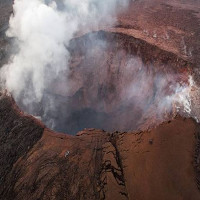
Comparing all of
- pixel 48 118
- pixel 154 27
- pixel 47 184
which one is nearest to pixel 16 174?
pixel 47 184

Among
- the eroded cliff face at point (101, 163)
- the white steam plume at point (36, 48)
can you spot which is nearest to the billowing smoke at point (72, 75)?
the white steam plume at point (36, 48)

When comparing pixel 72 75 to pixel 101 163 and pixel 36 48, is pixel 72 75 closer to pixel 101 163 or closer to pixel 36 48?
pixel 36 48

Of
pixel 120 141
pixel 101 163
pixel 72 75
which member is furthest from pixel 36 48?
pixel 101 163

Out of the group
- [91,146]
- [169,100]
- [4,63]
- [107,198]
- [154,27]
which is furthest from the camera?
[154,27]

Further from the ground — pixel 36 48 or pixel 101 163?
pixel 36 48

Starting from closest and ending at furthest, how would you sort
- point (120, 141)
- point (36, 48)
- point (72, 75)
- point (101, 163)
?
point (101, 163)
point (120, 141)
point (36, 48)
point (72, 75)

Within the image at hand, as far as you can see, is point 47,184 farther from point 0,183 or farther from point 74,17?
point 74,17
